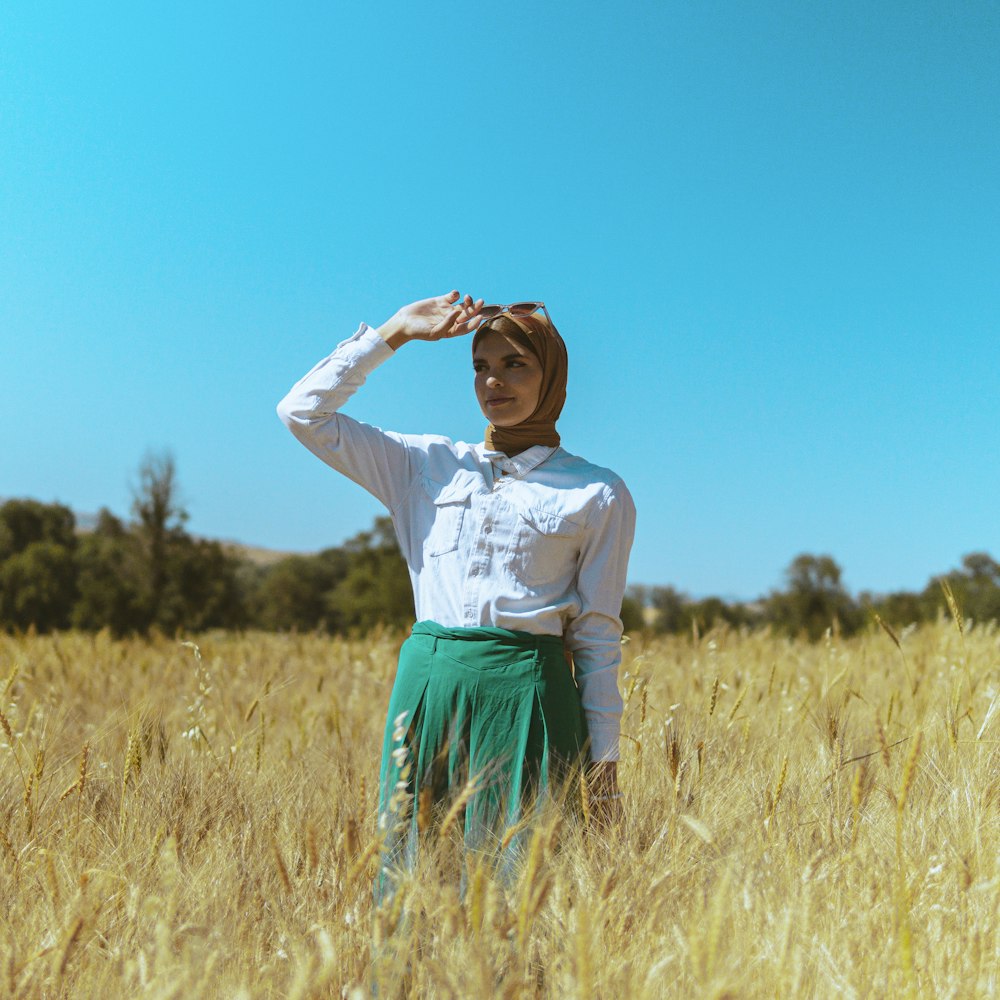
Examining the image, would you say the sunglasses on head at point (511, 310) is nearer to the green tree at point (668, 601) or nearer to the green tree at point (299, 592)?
the green tree at point (299, 592)

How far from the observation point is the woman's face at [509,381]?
99.2 inches

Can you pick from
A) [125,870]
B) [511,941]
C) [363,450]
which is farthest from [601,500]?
[125,870]

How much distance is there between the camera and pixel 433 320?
261cm

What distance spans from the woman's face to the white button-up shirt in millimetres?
115

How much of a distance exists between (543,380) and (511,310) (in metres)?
0.21

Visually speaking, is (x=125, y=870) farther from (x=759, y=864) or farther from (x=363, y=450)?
(x=759, y=864)

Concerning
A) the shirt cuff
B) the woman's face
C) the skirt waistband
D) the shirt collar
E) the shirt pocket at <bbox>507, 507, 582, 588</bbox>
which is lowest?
the skirt waistband

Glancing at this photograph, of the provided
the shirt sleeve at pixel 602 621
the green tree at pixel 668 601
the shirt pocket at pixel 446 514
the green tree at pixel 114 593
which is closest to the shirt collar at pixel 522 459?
the shirt pocket at pixel 446 514

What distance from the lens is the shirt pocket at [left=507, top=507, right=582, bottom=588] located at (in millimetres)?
2383

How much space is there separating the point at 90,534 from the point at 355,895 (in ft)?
126

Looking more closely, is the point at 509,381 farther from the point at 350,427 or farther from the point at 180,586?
the point at 180,586

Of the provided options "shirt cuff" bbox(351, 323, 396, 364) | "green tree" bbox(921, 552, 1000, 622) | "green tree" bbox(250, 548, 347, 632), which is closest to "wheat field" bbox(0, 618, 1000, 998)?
"shirt cuff" bbox(351, 323, 396, 364)

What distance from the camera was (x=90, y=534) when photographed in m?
36.8

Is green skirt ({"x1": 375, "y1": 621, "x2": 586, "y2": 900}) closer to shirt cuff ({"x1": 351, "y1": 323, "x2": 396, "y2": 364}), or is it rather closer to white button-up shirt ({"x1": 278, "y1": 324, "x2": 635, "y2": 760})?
white button-up shirt ({"x1": 278, "y1": 324, "x2": 635, "y2": 760})
